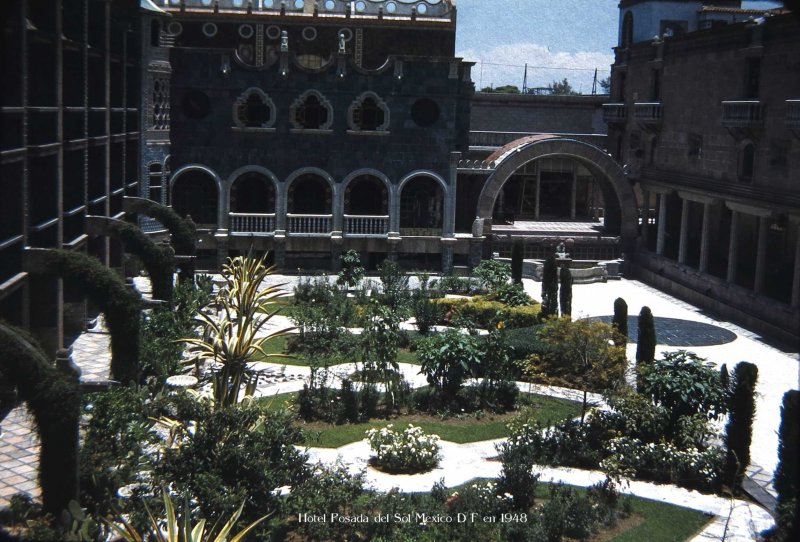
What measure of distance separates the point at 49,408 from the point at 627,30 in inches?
1805

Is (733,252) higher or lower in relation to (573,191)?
lower

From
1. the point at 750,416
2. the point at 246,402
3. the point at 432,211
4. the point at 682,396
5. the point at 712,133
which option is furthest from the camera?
the point at 432,211

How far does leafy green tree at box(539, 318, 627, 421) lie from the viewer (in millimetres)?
23594

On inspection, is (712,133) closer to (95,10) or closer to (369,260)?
(369,260)

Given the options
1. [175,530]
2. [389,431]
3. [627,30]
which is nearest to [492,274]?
[389,431]

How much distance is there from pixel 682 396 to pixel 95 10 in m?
21.8

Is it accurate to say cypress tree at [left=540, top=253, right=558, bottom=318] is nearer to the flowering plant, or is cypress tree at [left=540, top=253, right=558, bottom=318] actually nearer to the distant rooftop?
the flowering plant

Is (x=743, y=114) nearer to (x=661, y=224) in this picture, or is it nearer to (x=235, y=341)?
(x=661, y=224)

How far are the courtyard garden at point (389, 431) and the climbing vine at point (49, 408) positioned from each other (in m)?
0.34

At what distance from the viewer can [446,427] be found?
2288 centimetres

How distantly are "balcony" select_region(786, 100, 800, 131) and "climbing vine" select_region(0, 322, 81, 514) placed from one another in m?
27.0

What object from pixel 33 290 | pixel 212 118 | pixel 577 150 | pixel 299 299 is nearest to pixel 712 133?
pixel 577 150

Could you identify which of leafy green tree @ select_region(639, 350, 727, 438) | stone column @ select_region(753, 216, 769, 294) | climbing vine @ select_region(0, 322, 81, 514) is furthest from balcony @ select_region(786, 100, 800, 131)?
climbing vine @ select_region(0, 322, 81, 514)

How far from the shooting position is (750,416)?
1881cm
